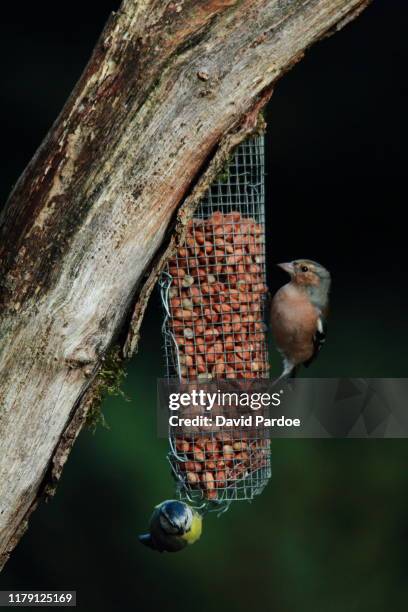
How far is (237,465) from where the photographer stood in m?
3.68

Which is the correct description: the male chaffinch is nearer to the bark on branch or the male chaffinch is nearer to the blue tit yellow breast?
the blue tit yellow breast

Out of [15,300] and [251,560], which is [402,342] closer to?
[251,560]

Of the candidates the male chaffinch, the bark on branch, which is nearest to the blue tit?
the bark on branch

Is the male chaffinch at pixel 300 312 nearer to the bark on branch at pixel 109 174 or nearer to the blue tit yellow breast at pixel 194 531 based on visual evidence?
the blue tit yellow breast at pixel 194 531

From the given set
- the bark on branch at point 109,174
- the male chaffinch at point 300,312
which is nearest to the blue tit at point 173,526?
the bark on branch at point 109,174

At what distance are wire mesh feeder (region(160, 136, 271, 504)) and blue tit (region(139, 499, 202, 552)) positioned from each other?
8 centimetres

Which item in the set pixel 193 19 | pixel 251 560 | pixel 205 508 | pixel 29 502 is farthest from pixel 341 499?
pixel 193 19

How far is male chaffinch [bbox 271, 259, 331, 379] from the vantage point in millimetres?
3955

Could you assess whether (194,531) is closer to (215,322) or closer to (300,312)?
(215,322)

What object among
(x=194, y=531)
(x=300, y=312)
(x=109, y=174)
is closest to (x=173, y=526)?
(x=194, y=531)

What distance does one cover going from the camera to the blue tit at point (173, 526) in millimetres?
3531

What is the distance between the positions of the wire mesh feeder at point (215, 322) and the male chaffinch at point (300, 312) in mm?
262

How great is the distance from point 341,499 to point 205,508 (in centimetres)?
294

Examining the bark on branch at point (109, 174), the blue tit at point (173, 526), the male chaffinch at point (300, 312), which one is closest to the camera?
the bark on branch at point (109, 174)
